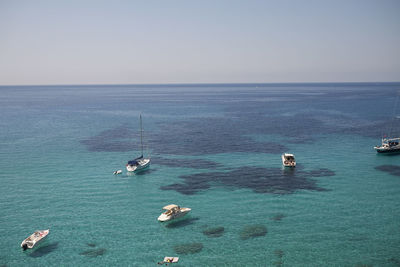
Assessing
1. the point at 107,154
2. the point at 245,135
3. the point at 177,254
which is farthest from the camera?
the point at 245,135

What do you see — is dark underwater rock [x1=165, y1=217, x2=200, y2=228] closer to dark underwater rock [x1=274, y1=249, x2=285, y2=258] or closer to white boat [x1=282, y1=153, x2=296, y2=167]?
dark underwater rock [x1=274, y1=249, x2=285, y2=258]

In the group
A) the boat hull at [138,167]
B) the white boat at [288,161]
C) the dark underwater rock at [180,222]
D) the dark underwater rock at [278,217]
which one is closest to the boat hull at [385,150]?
the white boat at [288,161]

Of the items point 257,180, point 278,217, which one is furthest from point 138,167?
point 278,217

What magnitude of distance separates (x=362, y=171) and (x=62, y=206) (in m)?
66.7

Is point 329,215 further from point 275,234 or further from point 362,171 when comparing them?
point 362,171

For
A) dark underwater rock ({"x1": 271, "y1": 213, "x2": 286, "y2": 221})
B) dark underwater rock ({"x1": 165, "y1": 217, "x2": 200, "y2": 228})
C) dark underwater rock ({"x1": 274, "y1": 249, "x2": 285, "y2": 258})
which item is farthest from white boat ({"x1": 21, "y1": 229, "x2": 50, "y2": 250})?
dark underwater rock ({"x1": 271, "y1": 213, "x2": 286, "y2": 221})

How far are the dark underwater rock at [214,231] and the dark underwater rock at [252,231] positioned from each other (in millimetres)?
3102

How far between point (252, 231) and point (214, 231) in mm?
5870

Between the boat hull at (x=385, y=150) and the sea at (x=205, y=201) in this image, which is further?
the boat hull at (x=385, y=150)

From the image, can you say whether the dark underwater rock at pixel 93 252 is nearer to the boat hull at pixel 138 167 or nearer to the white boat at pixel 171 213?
the white boat at pixel 171 213

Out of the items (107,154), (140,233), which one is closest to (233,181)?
(140,233)

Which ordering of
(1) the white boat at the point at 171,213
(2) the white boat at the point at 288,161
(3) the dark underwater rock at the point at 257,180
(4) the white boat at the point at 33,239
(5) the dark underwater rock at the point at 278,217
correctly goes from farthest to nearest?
(2) the white boat at the point at 288,161
(3) the dark underwater rock at the point at 257,180
(5) the dark underwater rock at the point at 278,217
(1) the white boat at the point at 171,213
(4) the white boat at the point at 33,239

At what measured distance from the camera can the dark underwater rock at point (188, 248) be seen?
135ft

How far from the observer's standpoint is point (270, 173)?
70.9 metres
